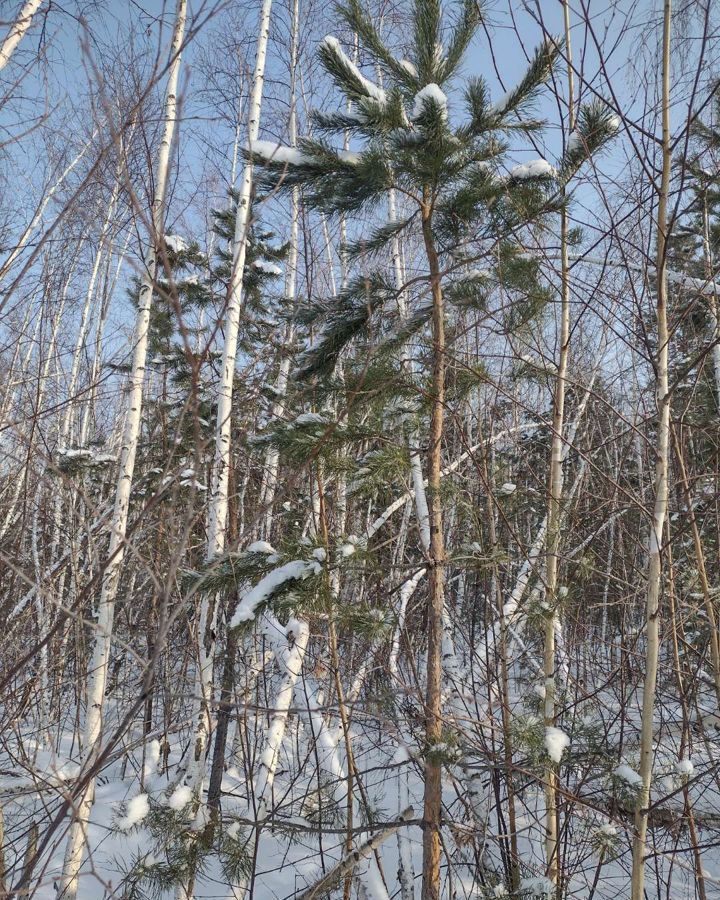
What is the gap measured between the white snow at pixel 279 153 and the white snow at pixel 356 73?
445mm

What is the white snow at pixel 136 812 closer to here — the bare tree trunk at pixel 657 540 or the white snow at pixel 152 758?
the bare tree trunk at pixel 657 540

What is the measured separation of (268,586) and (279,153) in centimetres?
206

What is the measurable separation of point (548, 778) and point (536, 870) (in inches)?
44.1

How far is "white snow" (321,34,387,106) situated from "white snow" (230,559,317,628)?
2237 mm

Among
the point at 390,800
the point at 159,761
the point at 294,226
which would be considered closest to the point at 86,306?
the point at 294,226

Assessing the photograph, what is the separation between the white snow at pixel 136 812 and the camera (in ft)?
10.1

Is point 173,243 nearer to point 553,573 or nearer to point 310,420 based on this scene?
point 310,420

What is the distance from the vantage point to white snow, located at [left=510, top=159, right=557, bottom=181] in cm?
279

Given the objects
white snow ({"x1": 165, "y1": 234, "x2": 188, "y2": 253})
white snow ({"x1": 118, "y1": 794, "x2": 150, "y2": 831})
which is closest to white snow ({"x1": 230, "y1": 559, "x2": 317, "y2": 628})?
white snow ({"x1": 118, "y1": 794, "x2": 150, "y2": 831})

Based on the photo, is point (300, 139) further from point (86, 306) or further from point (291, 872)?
point (86, 306)

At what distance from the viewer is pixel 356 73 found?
2.82 meters

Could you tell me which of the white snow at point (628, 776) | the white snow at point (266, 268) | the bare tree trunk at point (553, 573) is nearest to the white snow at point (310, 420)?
the bare tree trunk at point (553, 573)

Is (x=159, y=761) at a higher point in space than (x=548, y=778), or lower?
lower

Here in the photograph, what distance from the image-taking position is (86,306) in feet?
30.3
